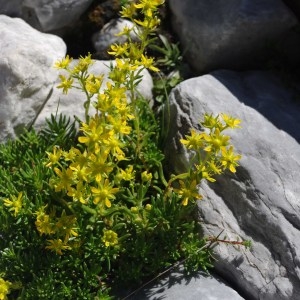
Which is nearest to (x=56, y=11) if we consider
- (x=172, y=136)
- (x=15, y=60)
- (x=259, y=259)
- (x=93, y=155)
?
(x=15, y=60)

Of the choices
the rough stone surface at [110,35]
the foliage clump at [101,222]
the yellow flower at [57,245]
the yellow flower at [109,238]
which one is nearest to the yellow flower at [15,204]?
the foliage clump at [101,222]

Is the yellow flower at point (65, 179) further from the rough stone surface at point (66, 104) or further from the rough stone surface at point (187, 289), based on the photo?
the rough stone surface at point (66, 104)

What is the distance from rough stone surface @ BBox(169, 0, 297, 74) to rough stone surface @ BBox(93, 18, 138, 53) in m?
0.47

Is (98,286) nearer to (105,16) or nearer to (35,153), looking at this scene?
(35,153)

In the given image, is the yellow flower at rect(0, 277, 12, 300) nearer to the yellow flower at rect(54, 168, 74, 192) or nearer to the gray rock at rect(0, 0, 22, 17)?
the yellow flower at rect(54, 168, 74, 192)

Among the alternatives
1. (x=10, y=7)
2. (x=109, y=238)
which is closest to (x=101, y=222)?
(x=109, y=238)

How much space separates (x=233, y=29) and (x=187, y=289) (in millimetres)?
1873

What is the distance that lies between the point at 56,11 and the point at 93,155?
6.57 ft

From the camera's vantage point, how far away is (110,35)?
14.6ft

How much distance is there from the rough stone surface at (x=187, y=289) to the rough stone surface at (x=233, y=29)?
164cm

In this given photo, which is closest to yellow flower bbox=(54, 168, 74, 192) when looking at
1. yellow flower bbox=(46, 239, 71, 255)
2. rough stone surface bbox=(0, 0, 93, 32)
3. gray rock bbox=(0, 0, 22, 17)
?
yellow flower bbox=(46, 239, 71, 255)

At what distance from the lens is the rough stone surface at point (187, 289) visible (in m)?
3.29

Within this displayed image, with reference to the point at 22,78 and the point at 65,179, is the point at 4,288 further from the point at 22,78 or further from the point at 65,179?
the point at 22,78

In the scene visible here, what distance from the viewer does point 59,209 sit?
337 centimetres
